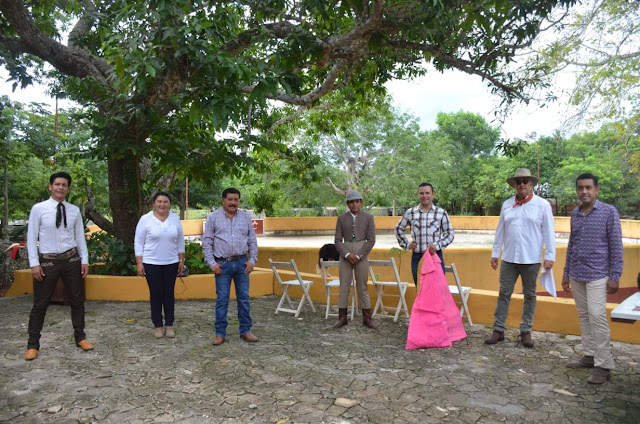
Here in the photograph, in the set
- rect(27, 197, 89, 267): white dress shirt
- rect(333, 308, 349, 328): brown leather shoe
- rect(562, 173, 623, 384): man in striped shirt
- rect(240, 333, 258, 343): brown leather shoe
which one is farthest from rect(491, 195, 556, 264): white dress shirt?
rect(27, 197, 89, 267): white dress shirt

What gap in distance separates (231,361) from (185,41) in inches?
130

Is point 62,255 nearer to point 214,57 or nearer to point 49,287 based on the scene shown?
point 49,287

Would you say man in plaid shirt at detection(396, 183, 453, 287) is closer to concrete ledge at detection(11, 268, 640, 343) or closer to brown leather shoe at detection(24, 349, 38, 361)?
concrete ledge at detection(11, 268, 640, 343)

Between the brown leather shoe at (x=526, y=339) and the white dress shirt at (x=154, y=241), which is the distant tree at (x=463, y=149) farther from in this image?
the white dress shirt at (x=154, y=241)

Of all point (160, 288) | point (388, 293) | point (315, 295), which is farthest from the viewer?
point (315, 295)

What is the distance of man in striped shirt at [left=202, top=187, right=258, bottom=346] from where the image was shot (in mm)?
5211

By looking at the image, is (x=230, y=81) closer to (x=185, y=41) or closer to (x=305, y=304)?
(x=185, y=41)

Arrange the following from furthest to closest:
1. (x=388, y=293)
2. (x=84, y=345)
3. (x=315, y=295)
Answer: (x=315, y=295) < (x=388, y=293) < (x=84, y=345)

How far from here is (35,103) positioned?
17.3 m

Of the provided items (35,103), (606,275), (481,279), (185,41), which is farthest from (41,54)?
(35,103)

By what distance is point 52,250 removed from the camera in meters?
4.64

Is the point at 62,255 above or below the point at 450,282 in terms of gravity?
above

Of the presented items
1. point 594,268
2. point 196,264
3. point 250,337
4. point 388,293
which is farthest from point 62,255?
point 594,268

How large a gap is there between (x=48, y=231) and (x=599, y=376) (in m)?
5.07
